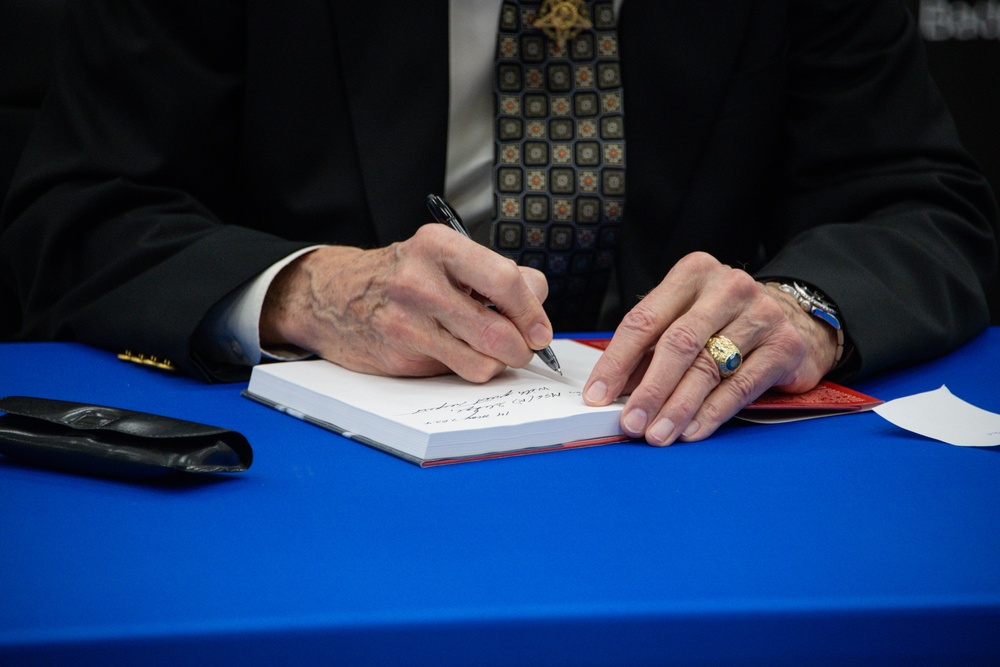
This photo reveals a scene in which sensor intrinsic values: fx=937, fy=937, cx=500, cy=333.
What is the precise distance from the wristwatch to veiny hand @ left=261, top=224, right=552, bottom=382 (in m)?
0.27

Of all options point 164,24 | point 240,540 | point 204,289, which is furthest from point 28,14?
point 240,540

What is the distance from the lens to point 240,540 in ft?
1.69

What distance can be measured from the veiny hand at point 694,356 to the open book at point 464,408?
0.9 inches

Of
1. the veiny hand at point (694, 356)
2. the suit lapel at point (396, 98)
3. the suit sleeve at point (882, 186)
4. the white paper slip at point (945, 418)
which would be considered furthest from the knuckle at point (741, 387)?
the suit lapel at point (396, 98)

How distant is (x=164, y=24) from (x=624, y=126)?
631mm

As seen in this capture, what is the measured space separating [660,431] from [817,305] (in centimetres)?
29

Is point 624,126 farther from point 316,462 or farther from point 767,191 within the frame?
point 316,462

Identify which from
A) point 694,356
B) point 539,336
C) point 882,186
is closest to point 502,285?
point 539,336

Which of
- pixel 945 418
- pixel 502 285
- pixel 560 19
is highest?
pixel 560 19

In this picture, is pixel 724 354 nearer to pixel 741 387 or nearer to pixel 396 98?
pixel 741 387

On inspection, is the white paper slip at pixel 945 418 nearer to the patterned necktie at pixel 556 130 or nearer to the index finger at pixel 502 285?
the index finger at pixel 502 285

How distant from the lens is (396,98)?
1.27 m

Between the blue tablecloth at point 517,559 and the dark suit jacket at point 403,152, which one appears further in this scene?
the dark suit jacket at point 403,152

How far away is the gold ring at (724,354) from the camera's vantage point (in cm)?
77
